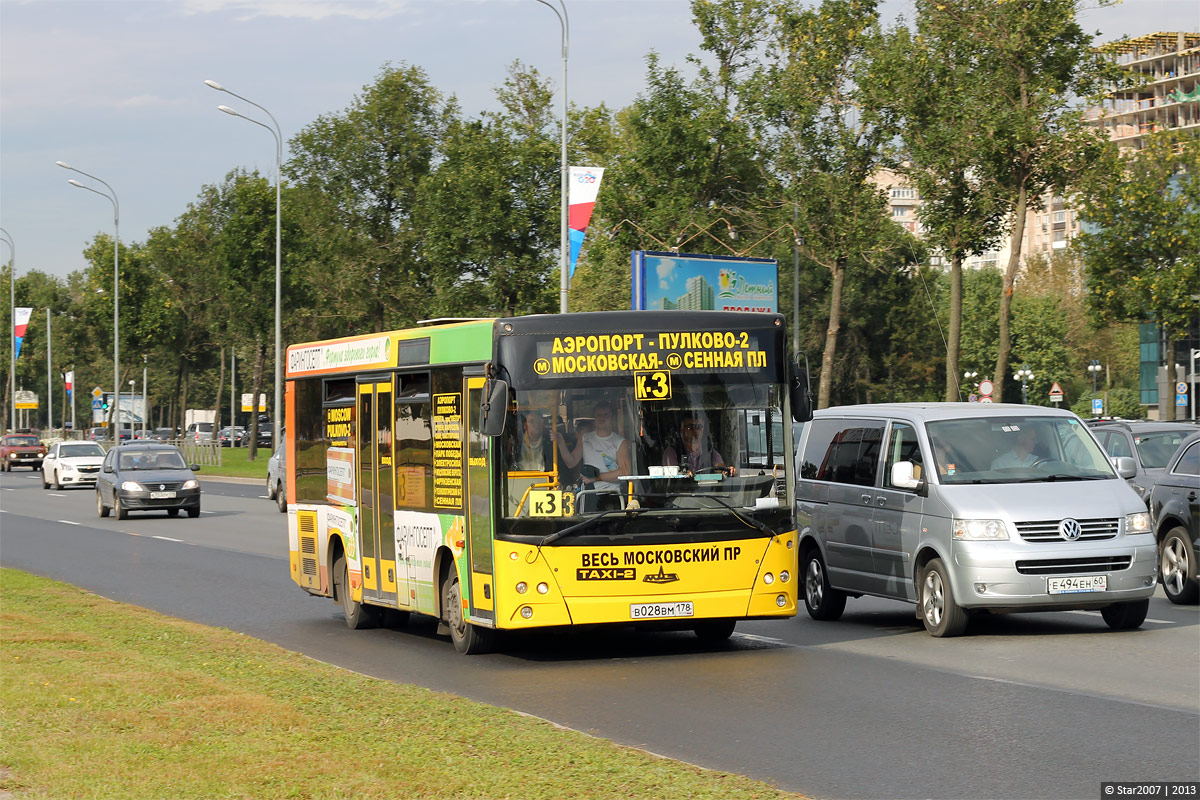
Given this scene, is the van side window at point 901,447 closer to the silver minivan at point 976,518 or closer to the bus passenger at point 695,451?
the silver minivan at point 976,518

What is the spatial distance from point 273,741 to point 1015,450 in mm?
7780

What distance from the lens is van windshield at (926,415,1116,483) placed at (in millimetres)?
13836

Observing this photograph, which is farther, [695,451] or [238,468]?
[238,468]

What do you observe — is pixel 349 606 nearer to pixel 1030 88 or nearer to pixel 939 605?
pixel 939 605

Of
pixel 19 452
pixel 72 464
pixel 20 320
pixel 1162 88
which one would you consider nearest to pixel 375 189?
pixel 72 464

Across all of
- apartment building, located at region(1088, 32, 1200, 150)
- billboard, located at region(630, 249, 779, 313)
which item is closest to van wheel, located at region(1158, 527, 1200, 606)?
billboard, located at region(630, 249, 779, 313)

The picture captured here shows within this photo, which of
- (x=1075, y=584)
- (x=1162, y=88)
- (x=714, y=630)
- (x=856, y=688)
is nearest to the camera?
(x=856, y=688)

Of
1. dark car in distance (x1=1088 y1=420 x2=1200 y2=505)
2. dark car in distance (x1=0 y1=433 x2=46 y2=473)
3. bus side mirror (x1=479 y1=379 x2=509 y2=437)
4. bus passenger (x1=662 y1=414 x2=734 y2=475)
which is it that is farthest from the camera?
dark car in distance (x1=0 y1=433 x2=46 y2=473)

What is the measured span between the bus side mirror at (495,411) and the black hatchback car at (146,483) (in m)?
25.6

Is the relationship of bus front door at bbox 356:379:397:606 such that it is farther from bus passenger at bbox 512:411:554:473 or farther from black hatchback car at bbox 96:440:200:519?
black hatchback car at bbox 96:440:200:519

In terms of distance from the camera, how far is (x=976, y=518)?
43.3 ft

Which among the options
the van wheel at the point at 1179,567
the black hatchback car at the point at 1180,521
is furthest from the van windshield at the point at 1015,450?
the van wheel at the point at 1179,567

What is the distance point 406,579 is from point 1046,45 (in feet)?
92.6

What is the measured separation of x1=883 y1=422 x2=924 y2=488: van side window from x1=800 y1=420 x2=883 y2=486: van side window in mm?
186
